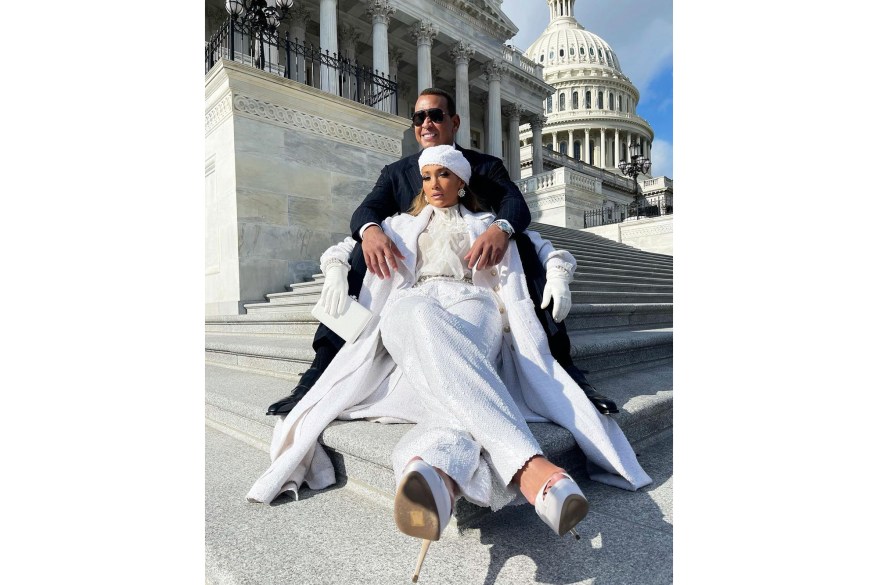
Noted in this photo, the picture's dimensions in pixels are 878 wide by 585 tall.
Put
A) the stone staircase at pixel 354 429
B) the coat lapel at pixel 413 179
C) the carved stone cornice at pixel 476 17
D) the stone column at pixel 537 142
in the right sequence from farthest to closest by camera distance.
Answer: the stone column at pixel 537 142 < the carved stone cornice at pixel 476 17 < the coat lapel at pixel 413 179 < the stone staircase at pixel 354 429

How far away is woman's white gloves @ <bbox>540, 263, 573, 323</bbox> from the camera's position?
7.37 feet

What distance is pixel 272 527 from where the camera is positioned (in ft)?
5.84

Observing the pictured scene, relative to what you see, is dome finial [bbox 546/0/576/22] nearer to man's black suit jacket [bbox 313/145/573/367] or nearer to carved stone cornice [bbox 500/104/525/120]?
man's black suit jacket [bbox 313/145/573/367]

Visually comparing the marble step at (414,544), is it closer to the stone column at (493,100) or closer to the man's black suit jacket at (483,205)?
the man's black suit jacket at (483,205)

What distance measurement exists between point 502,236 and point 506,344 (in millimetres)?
501

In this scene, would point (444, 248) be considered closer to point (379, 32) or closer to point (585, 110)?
point (379, 32)

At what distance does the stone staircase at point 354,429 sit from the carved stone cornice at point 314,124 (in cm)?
292

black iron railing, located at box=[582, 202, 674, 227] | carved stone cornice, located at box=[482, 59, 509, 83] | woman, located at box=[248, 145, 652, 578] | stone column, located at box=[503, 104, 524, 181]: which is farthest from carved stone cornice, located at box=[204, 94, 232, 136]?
stone column, located at box=[503, 104, 524, 181]

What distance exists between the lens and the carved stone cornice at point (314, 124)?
22.3ft

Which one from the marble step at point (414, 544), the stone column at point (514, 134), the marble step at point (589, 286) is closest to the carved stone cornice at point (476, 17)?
the stone column at point (514, 134)

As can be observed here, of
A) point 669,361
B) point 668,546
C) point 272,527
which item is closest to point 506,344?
point 668,546

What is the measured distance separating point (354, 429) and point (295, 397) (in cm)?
40

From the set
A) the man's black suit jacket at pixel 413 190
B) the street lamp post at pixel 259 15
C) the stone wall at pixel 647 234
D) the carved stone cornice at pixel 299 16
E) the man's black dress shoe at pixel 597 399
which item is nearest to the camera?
the man's black dress shoe at pixel 597 399

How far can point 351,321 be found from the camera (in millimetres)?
2283
